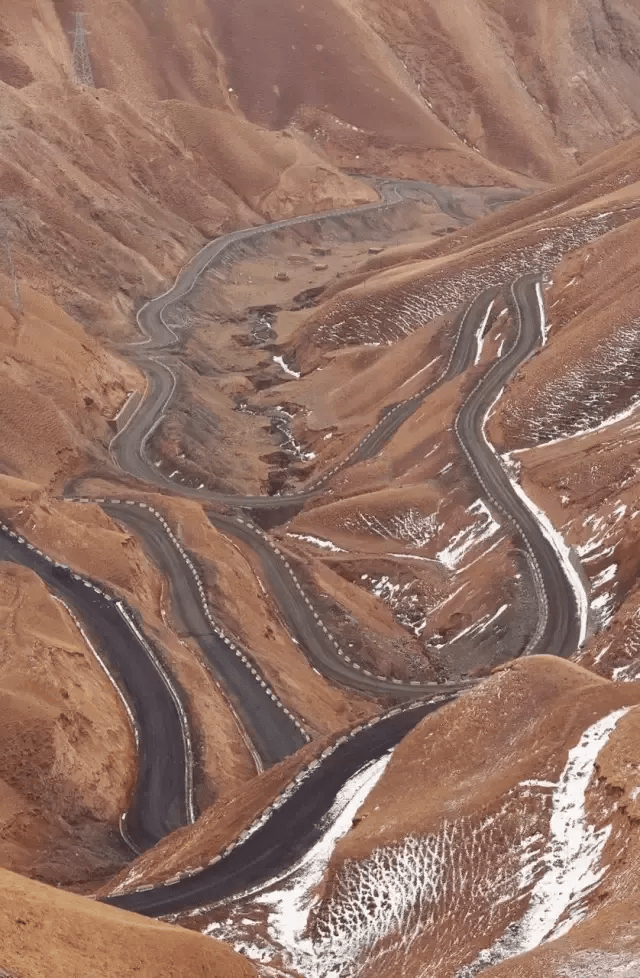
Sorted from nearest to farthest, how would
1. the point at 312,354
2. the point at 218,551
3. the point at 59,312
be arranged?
the point at 218,551 < the point at 59,312 < the point at 312,354

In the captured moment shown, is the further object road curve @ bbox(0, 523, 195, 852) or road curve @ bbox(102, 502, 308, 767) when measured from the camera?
road curve @ bbox(102, 502, 308, 767)

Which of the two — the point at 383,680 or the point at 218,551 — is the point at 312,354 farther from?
the point at 383,680

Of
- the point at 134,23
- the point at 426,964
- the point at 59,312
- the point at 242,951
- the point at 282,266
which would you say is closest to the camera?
the point at 426,964

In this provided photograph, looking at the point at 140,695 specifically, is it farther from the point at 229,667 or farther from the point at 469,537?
the point at 469,537

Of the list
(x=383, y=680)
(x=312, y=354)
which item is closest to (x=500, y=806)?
(x=383, y=680)

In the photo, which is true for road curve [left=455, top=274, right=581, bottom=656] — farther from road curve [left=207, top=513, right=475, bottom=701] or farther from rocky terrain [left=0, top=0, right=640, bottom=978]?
road curve [left=207, top=513, right=475, bottom=701]

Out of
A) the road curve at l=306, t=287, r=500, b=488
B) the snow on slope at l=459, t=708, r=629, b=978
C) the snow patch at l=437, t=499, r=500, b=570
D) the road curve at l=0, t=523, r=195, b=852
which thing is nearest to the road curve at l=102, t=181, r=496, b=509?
the road curve at l=306, t=287, r=500, b=488

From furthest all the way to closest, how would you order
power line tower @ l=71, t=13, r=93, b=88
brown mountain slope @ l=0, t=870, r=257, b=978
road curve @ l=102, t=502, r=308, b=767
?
power line tower @ l=71, t=13, r=93, b=88, road curve @ l=102, t=502, r=308, b=767, brown mountain slope @ l=0, t=870, r=257, b=978
